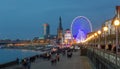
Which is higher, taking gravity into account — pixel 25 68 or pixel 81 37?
pixel 81 37

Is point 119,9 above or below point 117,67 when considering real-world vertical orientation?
above

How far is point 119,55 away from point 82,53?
83999 millimetres

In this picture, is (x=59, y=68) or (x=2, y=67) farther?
(x=2, y=67)

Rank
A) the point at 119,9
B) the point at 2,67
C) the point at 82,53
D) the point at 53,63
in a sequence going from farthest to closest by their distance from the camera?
the point at 82,53
the point at 53,63
the point at 2,67
the point at 119,9

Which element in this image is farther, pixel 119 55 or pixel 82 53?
pixel 82 53

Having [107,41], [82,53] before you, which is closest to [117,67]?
[107,41]

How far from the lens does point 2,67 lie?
66.5 metres

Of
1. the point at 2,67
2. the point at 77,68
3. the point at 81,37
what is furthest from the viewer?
the point at 81,37

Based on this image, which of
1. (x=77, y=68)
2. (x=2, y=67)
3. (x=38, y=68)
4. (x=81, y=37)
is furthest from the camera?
(x=81, y=37)

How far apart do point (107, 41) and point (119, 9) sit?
7.94 metres

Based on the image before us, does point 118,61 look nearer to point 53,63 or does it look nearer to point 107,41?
point 107,41

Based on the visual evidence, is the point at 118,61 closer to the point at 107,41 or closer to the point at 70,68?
the point at 107,41

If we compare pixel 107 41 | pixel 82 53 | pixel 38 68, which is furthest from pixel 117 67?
pixel 82 53

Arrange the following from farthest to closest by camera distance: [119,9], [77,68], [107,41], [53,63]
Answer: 1. [53,63]
2. [77,68]
3. [119,9]
4. [107,41]
